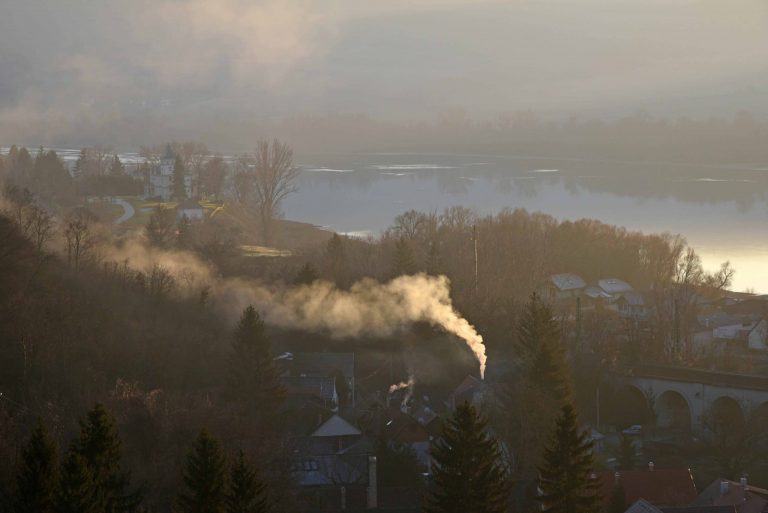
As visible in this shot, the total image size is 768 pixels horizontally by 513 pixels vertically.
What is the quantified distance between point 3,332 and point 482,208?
1188 inches

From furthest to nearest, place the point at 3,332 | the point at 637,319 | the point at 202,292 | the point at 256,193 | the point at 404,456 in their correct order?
the point at 256,193, the point at 637,319, the point at 202,292, the point at 3,332, the point at 404,456

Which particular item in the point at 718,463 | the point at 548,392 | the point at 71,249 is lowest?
the point at 718,463

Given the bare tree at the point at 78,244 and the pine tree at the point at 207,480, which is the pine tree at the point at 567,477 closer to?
the pine tree at the point at 207,480

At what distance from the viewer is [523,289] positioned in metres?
26.3

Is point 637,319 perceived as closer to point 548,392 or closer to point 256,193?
point 548,392

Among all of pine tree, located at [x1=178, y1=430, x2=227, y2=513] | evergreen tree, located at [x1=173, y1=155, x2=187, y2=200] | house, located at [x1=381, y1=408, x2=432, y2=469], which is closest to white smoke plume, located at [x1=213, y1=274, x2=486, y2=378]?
house, located at [x1=381, y1=408, x2=432, y2=469]

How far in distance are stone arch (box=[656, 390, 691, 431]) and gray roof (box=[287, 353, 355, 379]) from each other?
522cm

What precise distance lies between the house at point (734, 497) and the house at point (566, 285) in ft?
50.6

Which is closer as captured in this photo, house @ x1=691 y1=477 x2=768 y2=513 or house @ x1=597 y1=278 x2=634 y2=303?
house @ x1=691 y1=477 x2=768 y2=513

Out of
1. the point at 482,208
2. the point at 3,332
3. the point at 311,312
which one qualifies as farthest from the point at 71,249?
the point at 482,208

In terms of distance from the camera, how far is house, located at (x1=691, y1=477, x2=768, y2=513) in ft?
41.1

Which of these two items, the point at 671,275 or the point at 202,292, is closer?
the point at 202,292

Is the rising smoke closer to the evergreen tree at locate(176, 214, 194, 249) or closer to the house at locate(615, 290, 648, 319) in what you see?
the evergreen tree at locate(176, 214, 194, 249)

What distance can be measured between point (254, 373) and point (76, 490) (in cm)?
624
